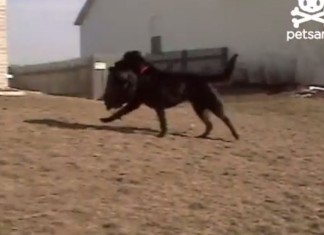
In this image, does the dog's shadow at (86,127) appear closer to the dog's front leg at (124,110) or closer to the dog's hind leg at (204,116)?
the dog's front leg at (124,110)

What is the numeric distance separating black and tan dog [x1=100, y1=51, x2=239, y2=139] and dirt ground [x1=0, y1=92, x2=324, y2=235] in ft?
1.24

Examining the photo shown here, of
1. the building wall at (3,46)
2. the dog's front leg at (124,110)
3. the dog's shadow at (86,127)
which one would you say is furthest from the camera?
the building wall at (3,46)

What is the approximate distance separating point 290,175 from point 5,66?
10.3 m

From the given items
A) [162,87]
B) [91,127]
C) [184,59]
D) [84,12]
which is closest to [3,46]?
[91,127]

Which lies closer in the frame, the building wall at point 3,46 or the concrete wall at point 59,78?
the building wall at point 3,46

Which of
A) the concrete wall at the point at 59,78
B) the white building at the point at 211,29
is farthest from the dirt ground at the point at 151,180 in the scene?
the white building at the point at 211,29

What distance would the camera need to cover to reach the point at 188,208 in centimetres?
747

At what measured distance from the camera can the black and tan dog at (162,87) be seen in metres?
11.0

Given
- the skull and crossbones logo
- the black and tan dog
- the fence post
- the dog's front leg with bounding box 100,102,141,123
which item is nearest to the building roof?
the fence post

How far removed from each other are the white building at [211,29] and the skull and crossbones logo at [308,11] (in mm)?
113

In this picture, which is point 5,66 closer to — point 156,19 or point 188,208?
point 188,208

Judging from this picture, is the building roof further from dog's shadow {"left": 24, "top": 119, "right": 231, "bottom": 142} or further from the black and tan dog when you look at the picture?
the black and tan dog

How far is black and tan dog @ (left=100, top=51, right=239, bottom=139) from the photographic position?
36.2 ft

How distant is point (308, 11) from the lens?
24.3 metres
